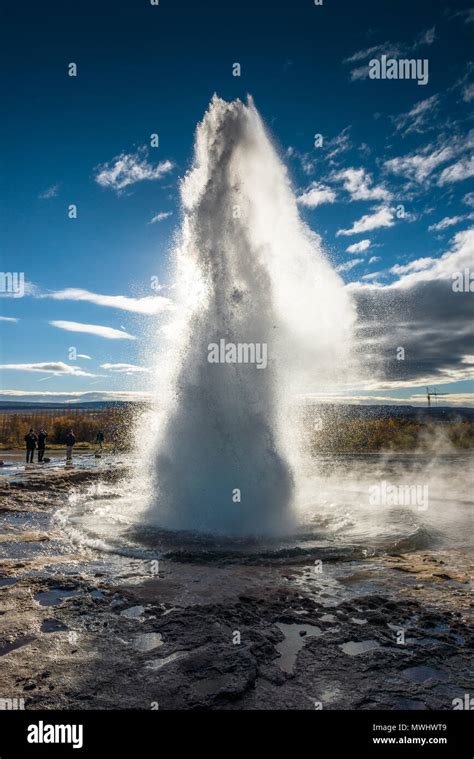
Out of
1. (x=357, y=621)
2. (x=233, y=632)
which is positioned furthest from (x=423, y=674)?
(x=233, y=632)

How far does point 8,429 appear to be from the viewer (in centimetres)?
4262

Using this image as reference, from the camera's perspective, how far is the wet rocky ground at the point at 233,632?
4086 mm

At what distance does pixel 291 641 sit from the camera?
511cm

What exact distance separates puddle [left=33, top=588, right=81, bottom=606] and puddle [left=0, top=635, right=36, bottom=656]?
100 cm

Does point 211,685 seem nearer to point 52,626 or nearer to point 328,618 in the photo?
point 328,618

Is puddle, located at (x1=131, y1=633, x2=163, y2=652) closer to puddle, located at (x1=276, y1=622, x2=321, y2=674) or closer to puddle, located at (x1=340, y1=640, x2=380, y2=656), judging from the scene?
puddle, located at (x1=276, y1=622, x2=321, y2=674)

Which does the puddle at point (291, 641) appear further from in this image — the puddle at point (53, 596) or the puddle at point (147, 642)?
the puddle at point (53, 596)

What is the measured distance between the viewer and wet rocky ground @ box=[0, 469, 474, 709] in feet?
13.4

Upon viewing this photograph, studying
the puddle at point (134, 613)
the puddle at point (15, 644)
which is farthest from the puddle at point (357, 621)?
the puddle at point (15, 644)

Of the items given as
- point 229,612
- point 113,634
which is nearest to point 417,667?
point 229,612

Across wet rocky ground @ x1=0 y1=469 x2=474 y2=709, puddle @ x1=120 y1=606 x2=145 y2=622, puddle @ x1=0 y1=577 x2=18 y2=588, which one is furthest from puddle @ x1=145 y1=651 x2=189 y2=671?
puddle @ x1=0 y1=577 x2=18 y2=588

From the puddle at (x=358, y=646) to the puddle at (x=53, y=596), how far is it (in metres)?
3.60
